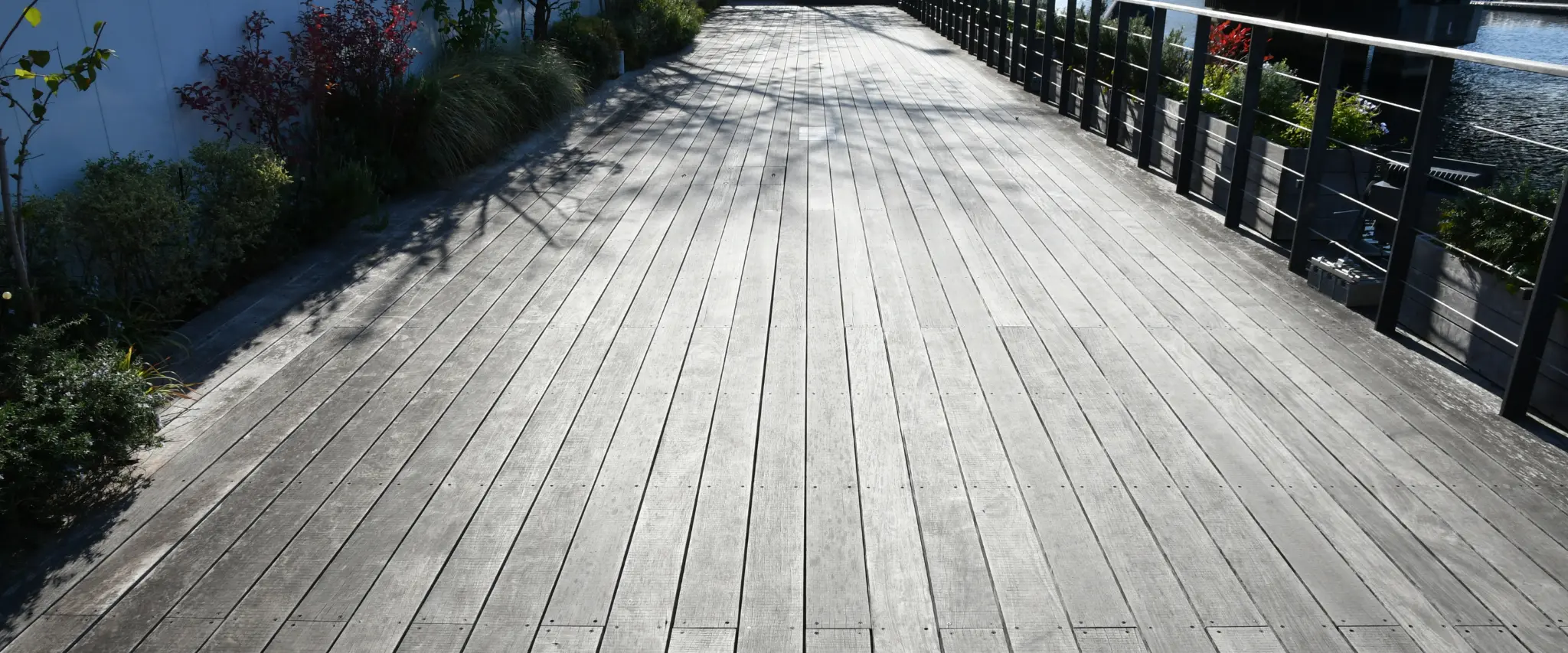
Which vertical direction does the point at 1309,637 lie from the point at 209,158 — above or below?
below

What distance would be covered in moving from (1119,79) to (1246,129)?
2010 mm

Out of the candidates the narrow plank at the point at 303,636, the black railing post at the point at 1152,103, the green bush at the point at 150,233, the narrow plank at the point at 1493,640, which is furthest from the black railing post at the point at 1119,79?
the narrow plank at the point at 303,636

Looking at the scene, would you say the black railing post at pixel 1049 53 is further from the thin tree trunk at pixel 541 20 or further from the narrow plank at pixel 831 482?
the narrow plank at pixel 831 482

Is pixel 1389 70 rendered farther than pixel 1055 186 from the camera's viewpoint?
Yes

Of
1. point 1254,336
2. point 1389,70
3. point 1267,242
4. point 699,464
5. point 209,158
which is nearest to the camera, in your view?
point 699,464

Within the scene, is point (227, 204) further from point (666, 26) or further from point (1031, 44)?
point (666, 26)

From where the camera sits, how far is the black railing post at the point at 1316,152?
3.58 m

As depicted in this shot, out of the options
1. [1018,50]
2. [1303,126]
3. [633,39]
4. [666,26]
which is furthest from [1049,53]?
[666,26]

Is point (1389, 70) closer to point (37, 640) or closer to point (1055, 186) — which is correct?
point (1055, 186)

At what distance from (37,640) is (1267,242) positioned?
4.23 metres

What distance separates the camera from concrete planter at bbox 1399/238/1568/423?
2.59 m

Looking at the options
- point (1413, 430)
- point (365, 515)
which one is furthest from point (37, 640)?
point (1413, 430)

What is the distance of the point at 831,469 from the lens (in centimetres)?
241

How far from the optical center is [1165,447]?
2512 millimetres
